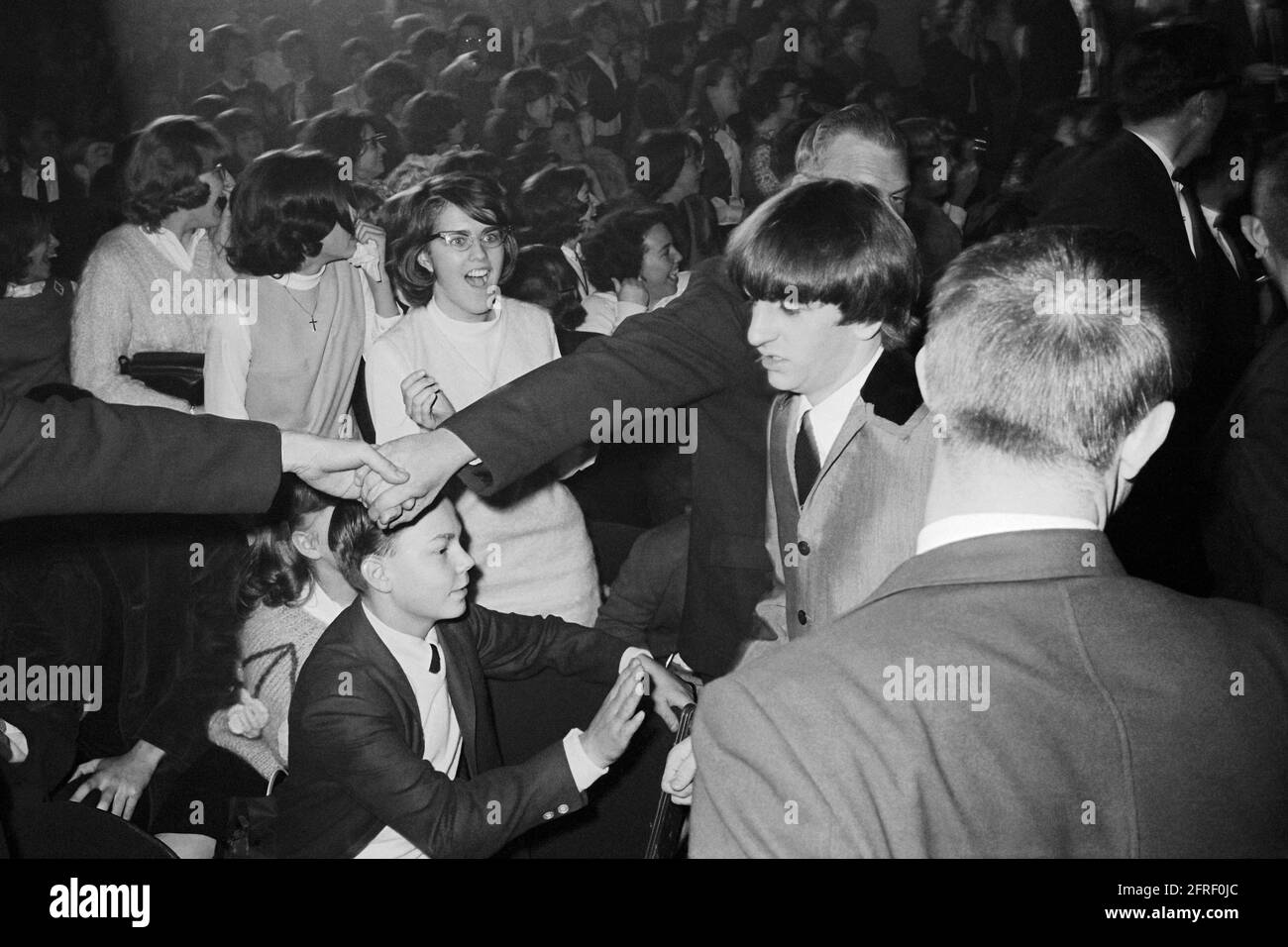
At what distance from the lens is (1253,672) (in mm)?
1009

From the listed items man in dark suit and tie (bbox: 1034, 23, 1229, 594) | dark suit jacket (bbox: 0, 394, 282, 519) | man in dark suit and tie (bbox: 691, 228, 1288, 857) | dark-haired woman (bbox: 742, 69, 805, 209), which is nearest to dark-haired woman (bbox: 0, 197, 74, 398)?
dark suit jacket (bbox: 0, 394, 282, 519)

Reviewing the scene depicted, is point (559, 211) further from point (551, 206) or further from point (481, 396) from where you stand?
point (481, 396)

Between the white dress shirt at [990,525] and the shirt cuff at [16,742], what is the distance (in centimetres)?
192

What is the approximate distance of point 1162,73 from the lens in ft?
8.45

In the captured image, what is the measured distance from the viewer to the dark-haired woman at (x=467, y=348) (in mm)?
2395

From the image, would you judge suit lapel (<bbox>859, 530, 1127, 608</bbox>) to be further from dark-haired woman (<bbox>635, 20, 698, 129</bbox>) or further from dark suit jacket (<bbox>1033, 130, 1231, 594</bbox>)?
dark-haired woman (<bbox>635, 20, 698, 129</bbox>)

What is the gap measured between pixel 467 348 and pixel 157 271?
24.5 inches

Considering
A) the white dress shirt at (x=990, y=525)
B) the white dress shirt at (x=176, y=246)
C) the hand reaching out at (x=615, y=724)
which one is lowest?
the hand reaching out at (x=615, y=724)

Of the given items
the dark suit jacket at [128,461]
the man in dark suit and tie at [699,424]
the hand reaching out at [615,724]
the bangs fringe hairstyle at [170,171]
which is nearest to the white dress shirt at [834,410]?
the man in dark suit and tie at [699,424]

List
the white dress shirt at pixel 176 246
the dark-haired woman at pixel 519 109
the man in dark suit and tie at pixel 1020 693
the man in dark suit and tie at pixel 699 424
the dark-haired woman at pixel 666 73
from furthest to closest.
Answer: the dark-haired woman at pixel 666 73 < the dark-haired woman at pixel 519 109 < the white dress shirt at pixel 176 246 < the man in dark suit and tie at pixel 699 424 < the man in dark suit and tie at pixel 1020 693

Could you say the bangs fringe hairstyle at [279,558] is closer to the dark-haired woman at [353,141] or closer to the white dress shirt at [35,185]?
the dark-haired woman at [353,141]

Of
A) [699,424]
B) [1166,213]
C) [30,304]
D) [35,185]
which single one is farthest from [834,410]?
[35,185]

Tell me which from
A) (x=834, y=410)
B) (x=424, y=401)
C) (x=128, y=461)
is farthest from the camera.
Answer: (x=424, y=401)
